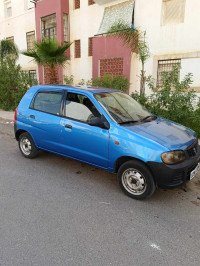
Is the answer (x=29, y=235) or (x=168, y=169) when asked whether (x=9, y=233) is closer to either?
(x=29, y=235)

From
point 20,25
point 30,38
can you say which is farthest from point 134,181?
point 20,25

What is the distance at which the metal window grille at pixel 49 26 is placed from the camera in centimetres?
1501

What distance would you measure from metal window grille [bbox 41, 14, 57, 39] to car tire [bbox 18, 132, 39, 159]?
1217 cm

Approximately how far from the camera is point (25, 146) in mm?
4957

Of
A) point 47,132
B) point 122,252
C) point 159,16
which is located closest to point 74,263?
point 122,252

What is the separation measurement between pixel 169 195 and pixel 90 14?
12758 millimetres

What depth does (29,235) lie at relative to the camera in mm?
2475

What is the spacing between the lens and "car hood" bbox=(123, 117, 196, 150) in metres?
3.06

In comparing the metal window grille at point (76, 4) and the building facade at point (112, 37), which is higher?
the metal window grille at point (76, 4)

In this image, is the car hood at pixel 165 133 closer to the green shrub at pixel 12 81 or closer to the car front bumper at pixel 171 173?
the car front bumper at pixel 171 173

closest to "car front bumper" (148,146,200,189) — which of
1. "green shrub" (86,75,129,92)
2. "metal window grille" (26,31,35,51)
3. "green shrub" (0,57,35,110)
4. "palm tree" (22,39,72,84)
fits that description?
"green shrub" (86,75,129,92)

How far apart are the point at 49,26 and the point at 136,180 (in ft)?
51.0

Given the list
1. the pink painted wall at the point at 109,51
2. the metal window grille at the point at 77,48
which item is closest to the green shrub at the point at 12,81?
the pink painted wall at the point at 109,51

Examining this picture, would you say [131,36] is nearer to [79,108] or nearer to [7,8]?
[79,108]
